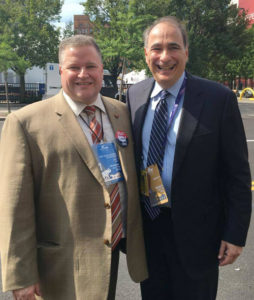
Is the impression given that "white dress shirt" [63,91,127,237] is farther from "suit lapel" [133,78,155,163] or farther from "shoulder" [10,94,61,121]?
"suit lapel" [133,78,155,163]

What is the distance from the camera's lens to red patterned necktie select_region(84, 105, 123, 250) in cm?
205

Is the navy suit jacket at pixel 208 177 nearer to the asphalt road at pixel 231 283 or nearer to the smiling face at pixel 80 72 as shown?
the smiling face at pixel 80 72

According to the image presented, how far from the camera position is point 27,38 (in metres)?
24.5

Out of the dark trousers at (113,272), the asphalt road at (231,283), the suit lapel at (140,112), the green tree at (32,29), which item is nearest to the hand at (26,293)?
the dark trousers at (113,272)

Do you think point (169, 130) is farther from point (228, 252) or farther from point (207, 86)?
point (228, 252)

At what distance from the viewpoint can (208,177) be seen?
7.06 ft

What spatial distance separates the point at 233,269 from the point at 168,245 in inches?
62.9

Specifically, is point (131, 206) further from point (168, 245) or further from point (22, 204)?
point (22, 204)

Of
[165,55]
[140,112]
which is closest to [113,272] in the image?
[140,112]

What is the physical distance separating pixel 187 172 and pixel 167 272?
0.75 m

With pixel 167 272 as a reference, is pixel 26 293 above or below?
above

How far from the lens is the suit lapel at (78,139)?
194 centimetres

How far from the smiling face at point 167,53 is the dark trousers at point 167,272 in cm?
86

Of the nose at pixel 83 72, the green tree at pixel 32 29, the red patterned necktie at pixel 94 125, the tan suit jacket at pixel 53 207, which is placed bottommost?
the tan suit jacket at pixel 53 207
